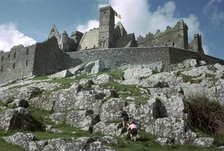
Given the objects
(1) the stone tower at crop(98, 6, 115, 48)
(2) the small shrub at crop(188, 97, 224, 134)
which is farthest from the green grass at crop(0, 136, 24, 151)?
(1) the stone tower at crop(98, 6, 115, 48)

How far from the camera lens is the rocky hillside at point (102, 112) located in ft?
87.2

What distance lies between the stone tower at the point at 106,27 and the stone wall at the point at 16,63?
21073mm

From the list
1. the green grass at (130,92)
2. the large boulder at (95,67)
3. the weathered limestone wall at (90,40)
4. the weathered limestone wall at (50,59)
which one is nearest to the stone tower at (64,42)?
the weathered limestone wall at (90,40)

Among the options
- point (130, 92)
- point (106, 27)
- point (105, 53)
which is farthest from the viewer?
point (106, 27)

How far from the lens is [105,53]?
226ft

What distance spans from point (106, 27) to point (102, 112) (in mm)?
54576

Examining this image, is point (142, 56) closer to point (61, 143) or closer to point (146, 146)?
point (146, 146)

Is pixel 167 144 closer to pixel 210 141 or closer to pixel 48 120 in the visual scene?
pixel 210 141

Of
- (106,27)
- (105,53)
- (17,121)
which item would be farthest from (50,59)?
(17,121)

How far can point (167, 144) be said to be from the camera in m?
28.3

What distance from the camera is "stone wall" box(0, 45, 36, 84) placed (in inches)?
2719

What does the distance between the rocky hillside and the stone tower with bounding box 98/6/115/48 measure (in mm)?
37504

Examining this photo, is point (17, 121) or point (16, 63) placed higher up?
point (16, 63)

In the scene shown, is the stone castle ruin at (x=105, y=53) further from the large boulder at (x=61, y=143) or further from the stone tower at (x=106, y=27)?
the large boulder at (x=61, y=143)
